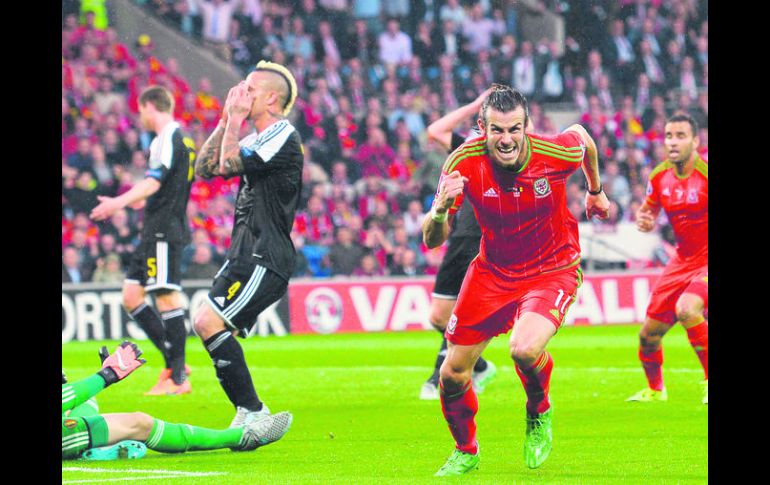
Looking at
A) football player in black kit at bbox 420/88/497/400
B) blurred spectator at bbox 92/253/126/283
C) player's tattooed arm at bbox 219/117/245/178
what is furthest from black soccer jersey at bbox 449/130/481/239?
blurred spectator at bbox 92/253/126/283

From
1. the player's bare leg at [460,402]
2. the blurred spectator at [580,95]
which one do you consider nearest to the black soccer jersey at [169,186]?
the player's bare leg at [460,402]

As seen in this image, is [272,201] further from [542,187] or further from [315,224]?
[315,224]

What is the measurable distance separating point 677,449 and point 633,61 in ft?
70.2

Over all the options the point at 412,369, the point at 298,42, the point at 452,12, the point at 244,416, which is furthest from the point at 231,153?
the point at 452,12

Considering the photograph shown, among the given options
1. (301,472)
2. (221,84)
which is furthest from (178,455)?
(221,84)

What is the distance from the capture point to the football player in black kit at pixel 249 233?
816cm

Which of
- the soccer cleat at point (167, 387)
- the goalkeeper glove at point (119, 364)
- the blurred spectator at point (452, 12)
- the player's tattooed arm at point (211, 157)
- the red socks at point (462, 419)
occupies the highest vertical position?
the blurred spectator at point (452, 12)

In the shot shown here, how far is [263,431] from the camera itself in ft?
25.4

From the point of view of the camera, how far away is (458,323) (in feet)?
23.7

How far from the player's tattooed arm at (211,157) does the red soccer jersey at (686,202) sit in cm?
419

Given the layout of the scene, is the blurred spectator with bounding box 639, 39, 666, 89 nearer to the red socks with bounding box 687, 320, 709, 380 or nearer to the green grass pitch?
the green grass pitch

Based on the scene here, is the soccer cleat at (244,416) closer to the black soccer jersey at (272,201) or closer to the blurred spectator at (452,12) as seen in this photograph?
the black soccer jersey at (272,201)

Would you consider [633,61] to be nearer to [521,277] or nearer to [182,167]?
[182,167]

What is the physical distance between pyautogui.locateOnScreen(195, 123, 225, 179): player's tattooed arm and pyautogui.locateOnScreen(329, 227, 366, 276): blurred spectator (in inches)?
475
